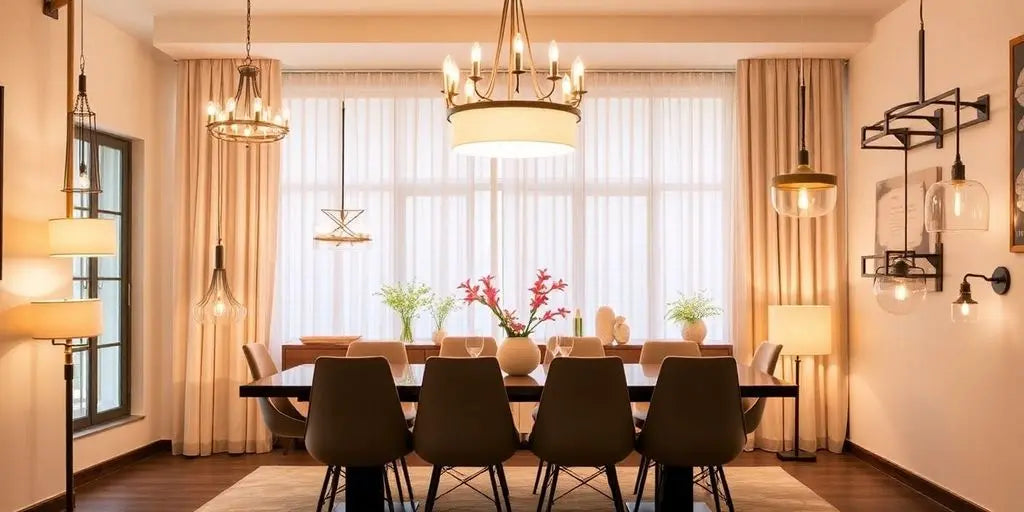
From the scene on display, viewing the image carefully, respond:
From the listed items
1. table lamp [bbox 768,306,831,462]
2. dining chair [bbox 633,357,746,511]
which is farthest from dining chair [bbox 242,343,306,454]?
table lamp [bbox 768,306,831,462]

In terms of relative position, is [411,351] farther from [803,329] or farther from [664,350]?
[803,329]

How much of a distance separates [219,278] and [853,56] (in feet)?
15.0

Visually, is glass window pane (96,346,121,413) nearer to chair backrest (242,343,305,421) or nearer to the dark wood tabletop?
chair backrest (242,343,305,421)

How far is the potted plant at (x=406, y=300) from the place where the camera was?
5.89 meters

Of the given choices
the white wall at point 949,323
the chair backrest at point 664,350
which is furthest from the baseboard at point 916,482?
the chair backrest at point 664,350

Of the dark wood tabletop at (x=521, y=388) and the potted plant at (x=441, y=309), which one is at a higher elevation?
the potted plant at (x=441, y=309)

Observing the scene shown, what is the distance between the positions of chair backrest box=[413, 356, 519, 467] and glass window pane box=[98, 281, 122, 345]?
2960 mm

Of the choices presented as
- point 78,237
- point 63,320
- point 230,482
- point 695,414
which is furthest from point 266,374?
point 695,414

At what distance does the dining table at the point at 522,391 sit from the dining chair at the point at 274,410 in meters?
0.24

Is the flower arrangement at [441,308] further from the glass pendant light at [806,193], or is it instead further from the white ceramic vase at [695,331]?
the glass pendant light at [806,193]

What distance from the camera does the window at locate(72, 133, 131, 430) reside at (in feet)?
17.0

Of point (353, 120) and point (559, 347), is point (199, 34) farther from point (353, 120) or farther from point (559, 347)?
point (559, 347)

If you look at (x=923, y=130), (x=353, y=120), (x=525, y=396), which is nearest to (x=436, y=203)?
(x=353, y=120)

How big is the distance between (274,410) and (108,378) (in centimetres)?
197
